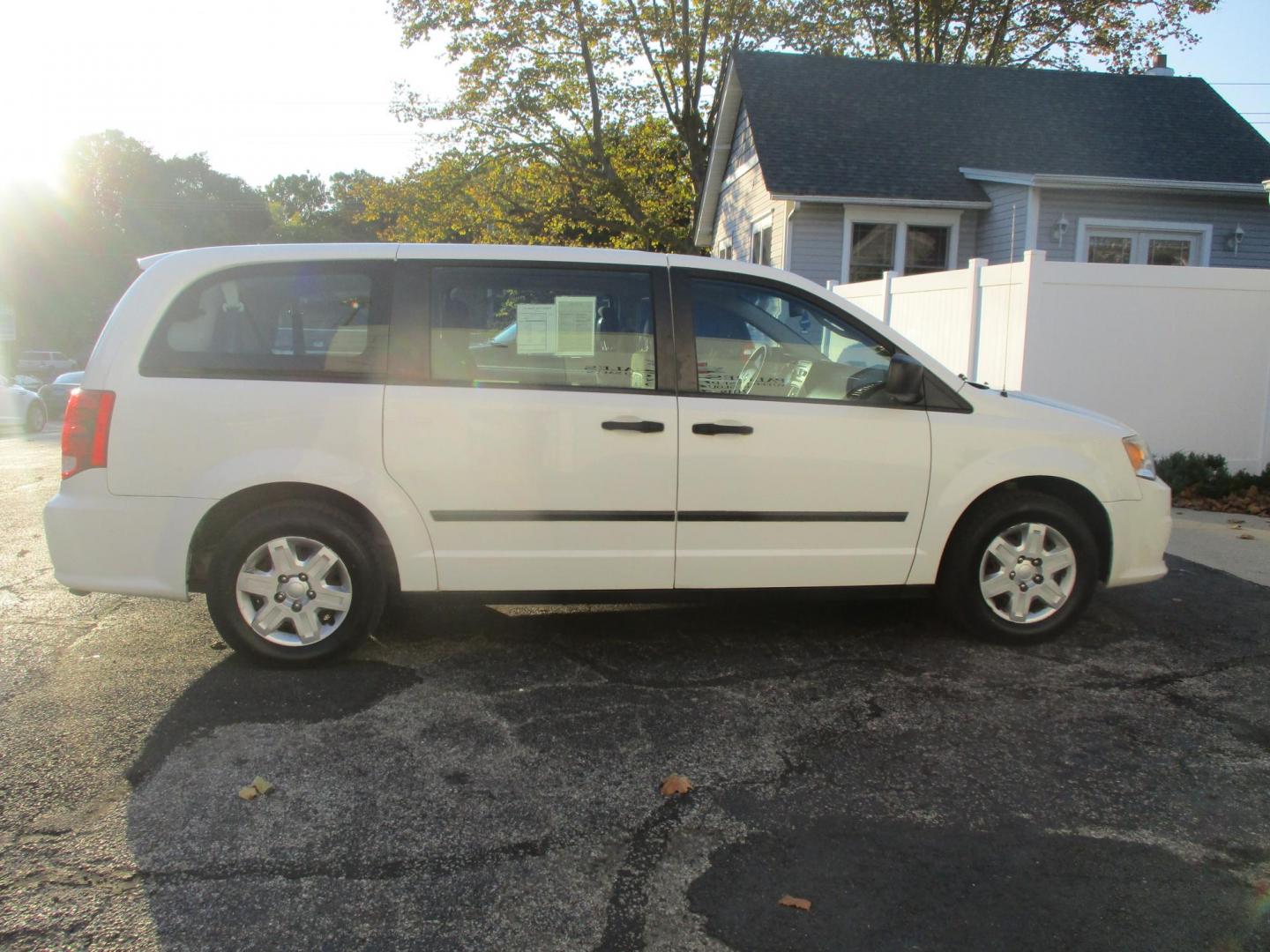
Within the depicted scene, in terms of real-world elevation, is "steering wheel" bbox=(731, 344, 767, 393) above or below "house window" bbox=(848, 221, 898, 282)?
below

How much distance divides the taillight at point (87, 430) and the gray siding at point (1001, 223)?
1558 centimetres

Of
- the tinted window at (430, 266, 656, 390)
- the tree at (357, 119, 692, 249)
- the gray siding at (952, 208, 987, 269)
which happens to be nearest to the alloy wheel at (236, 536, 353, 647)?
the tinted window at (430, 266, 656, 390)

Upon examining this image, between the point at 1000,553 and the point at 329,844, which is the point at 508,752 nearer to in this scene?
the point at 329,844

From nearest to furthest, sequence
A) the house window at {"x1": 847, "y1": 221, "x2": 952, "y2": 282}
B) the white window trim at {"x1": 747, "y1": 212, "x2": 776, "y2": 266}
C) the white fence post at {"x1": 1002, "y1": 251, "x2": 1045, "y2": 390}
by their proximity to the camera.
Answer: the white fence post at {"x1": 1002, "y1": 251, "x2": 1045, "y2": 390}
the house window at {"x1": 847, "y1": 221, "x2": 952, "y2": 282}
the white window trim at {"x1": 747, "y1": 212, "x2": 776, "y2": 266}

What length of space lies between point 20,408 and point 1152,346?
752 inches

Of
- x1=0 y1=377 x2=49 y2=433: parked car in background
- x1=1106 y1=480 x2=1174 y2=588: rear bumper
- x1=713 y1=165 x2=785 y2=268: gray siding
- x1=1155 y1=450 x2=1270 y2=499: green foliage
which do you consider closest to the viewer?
x1=1106 y1=480 x2=1174 y2=588: rear bumper

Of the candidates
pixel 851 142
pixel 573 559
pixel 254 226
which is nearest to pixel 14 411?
pixel 851 142

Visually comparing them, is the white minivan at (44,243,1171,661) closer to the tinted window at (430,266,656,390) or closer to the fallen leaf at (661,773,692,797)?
the tinted window at (430,266,656,390)

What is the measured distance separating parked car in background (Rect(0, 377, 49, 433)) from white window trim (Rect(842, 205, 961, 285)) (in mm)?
15478

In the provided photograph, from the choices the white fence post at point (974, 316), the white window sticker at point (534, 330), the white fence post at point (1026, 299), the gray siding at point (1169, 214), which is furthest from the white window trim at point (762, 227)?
the white window sticker at point (534, 330)

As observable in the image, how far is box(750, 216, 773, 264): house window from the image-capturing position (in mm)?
19891

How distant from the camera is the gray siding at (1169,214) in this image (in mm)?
17391

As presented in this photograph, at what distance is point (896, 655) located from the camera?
4.75m

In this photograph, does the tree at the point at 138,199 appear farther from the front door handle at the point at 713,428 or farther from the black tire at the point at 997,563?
the black tire at the point at 997,563
